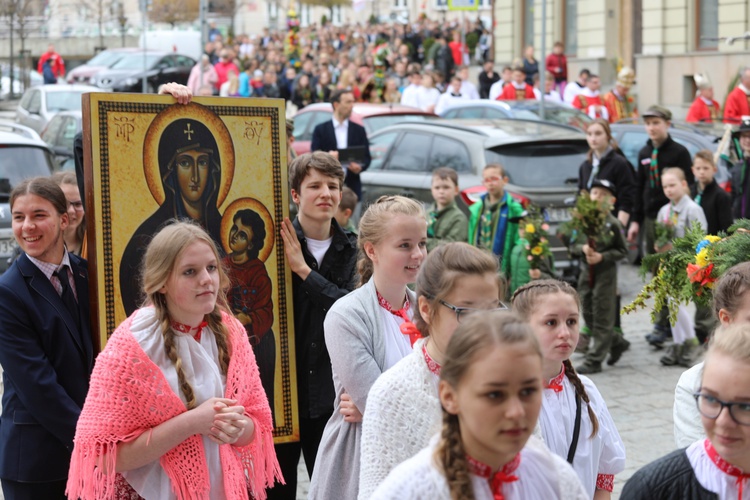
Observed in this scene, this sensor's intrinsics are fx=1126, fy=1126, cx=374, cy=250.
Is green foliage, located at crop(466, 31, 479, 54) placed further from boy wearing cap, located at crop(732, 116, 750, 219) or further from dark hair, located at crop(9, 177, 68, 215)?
dark hair, located at crop(9, 177, 68, 215)

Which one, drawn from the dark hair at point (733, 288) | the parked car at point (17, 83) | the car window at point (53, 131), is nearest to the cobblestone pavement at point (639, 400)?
the dark hair at point (733, 288)

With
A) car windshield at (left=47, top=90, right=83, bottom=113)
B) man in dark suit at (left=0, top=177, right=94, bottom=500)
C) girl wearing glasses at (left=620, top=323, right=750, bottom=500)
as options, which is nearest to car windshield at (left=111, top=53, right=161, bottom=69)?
car windshield at (left=47, top=90, right=83, bottom=113)

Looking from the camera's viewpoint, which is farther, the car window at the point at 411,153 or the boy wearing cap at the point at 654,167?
the car window at the point at 411,153

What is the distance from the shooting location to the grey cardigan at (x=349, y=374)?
4227 millimetres

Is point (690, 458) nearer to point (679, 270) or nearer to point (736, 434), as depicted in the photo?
point (736, 434)

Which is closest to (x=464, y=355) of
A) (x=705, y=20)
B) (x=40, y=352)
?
(x=40, y=352)

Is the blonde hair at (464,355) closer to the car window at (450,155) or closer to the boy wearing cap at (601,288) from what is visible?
the boy wearing cap at (601,288)

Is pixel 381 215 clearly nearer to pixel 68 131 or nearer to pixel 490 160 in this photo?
pixel 490 160

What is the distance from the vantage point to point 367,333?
4.30m

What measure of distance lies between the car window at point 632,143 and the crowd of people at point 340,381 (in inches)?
388

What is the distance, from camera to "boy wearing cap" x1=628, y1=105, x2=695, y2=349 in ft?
38.8

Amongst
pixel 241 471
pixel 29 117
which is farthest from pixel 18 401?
pixel 29 117

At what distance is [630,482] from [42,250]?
266 cm

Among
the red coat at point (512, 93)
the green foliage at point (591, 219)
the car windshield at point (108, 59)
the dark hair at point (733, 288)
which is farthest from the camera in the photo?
the car windshield at point (108, 59)
